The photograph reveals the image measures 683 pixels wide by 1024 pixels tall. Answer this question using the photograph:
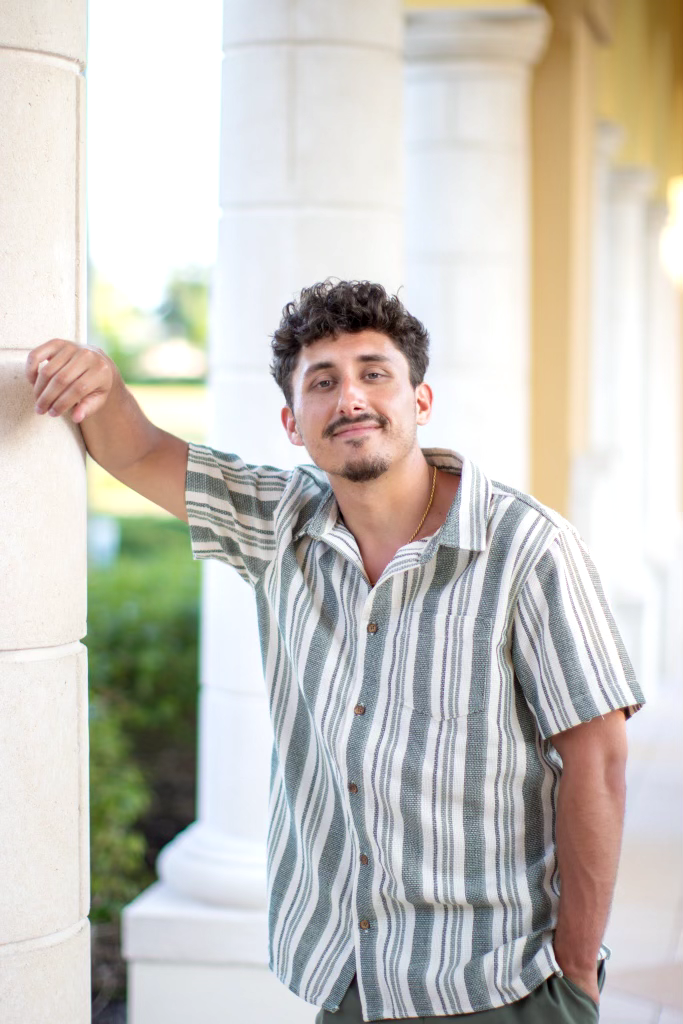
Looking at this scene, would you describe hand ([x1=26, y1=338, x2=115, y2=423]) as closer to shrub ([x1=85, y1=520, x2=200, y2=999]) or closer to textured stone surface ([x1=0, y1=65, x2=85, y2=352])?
textured stone surface ([x1=0, y1=65, x2=85, y2=352])

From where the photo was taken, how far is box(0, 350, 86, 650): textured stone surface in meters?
2.09

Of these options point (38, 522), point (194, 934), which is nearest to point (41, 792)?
point (38, 522)

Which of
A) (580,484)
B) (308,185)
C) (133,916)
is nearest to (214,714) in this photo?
(133,916)

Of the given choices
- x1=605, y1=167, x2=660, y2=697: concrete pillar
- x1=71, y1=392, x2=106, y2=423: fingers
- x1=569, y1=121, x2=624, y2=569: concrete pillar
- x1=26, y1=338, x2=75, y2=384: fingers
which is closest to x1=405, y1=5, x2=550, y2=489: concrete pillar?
x1=569, y1=121, x2=624, y2=569: concrete pillar

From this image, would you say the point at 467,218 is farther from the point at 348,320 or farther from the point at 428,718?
the point at 428,718

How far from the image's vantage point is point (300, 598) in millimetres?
2252

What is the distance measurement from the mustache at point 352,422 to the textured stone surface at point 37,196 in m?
0.46

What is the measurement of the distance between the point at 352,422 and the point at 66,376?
1.55 ft

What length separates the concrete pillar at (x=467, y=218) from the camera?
5297 mm

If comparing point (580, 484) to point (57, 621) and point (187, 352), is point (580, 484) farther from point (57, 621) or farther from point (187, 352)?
point (187, 352)

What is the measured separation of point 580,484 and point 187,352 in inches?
669

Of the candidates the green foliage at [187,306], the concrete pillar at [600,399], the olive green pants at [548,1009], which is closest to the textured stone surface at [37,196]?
the olive green pants at [548,1009]

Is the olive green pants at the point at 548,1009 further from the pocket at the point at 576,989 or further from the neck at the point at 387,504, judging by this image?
the neck at the point at 387,504

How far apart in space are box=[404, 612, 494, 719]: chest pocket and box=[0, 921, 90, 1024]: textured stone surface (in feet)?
2.32
